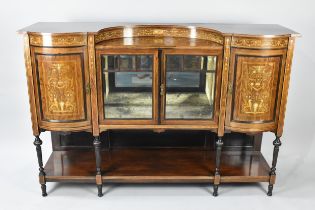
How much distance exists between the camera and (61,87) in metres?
2.76

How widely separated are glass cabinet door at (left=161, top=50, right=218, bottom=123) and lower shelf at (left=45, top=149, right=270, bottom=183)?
0.54m

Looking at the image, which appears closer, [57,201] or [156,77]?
[156,77]

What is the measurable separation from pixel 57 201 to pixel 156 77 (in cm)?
133

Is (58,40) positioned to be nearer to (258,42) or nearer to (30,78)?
(30,78)

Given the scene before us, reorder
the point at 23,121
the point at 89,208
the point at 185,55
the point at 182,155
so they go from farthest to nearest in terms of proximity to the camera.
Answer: the point at 23,121 < the point at 182,155 < the point at 89,208 < the point at 185,55

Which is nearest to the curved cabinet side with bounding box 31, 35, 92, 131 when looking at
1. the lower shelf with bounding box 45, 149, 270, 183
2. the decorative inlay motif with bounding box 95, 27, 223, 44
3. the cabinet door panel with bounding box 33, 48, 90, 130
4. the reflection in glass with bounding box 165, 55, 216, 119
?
the cabinet door panel with bounding box 33, 48, 90, 130

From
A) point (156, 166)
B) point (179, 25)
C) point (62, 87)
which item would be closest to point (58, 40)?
point (62, 87)

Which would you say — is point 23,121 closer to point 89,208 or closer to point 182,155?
point 89,208

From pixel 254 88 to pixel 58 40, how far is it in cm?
147

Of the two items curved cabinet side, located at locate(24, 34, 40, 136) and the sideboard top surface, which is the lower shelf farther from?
the sideboard top surface

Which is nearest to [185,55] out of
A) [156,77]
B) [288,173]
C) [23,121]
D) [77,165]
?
[156,77]

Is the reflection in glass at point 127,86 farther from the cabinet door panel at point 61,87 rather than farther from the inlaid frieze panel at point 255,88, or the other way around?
the inlaid frieze panel at point 255,88

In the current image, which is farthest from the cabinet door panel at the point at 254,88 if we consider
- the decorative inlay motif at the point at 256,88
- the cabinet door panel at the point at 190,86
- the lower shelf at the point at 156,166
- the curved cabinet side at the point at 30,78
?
the curved cabinet side at the point at 30,78

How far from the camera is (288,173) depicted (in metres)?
3.53
